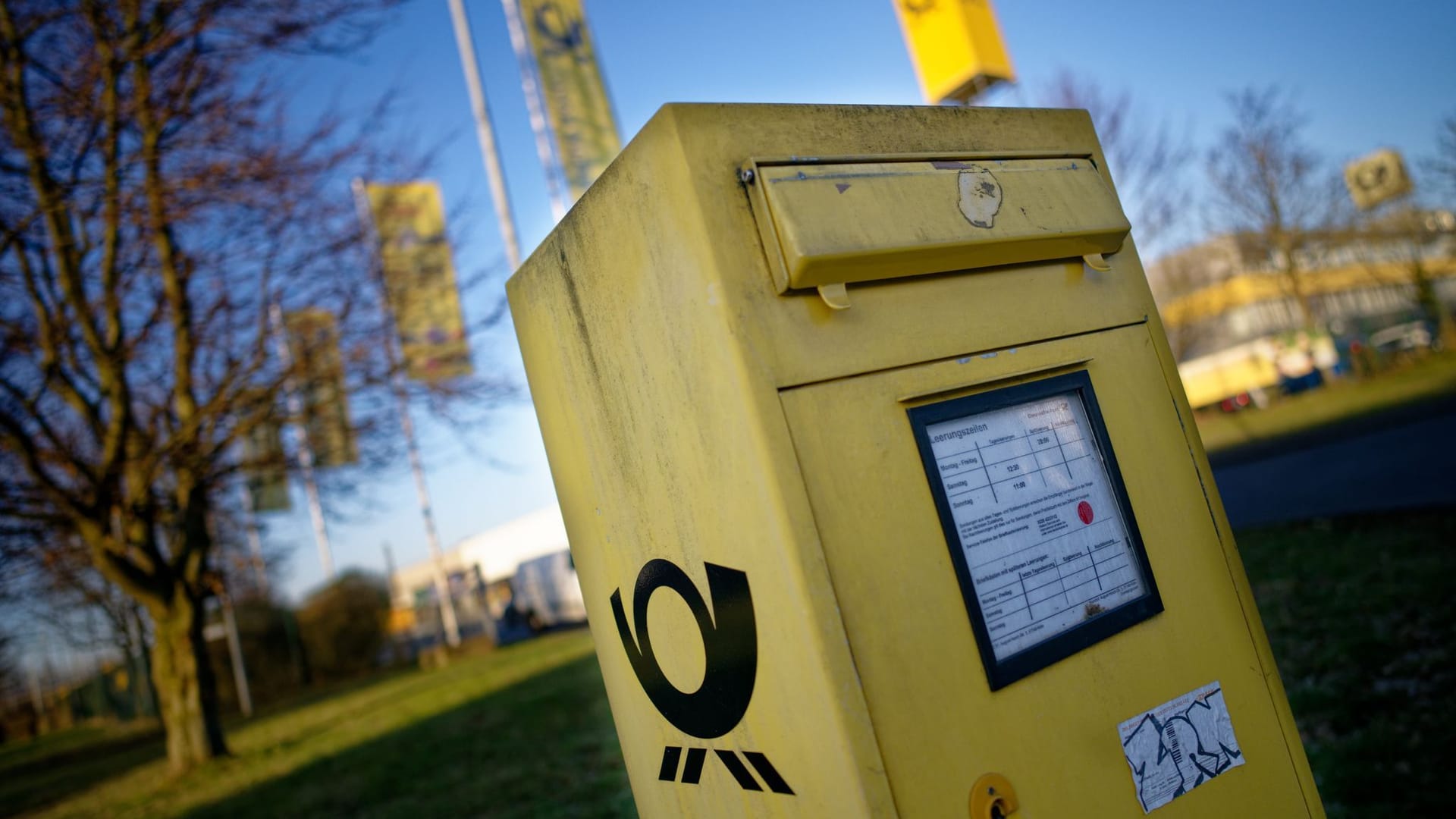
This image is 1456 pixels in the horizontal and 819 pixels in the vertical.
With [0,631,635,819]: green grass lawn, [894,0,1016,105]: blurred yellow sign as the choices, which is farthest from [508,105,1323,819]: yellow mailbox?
[894,0,1016,105]: blurred yellow sign

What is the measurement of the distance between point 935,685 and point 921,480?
0.96ft

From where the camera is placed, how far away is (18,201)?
6.73m

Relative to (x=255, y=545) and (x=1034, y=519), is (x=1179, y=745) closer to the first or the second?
(x=1034, y=519)

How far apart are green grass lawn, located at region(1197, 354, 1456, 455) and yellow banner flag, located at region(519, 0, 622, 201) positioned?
35.1 ft

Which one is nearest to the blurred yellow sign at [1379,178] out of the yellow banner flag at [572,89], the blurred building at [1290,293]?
the blurred building at [1290,293]

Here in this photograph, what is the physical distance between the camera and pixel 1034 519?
142cm

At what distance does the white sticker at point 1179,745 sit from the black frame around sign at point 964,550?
161 mm

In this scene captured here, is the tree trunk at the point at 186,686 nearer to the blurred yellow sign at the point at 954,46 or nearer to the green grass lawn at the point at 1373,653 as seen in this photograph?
the blurred yellow sign at the point at 954,46

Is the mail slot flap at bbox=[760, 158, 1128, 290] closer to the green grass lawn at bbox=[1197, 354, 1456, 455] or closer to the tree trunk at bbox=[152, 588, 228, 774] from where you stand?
the tree trunk at bbox=[152, 588, 228, 774]

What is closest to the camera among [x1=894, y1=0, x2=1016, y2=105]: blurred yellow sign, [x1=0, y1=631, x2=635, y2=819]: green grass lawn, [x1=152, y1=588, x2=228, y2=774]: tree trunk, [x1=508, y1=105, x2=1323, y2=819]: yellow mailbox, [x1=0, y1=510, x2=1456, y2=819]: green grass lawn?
[x1=508, y1=105, x2=1323, y2=819]: yellow mailbox

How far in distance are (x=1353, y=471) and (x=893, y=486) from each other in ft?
35.6

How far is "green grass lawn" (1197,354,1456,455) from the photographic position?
16.6 m

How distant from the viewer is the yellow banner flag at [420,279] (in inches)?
343

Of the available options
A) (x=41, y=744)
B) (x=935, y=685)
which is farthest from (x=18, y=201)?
(x=41, y=744)
